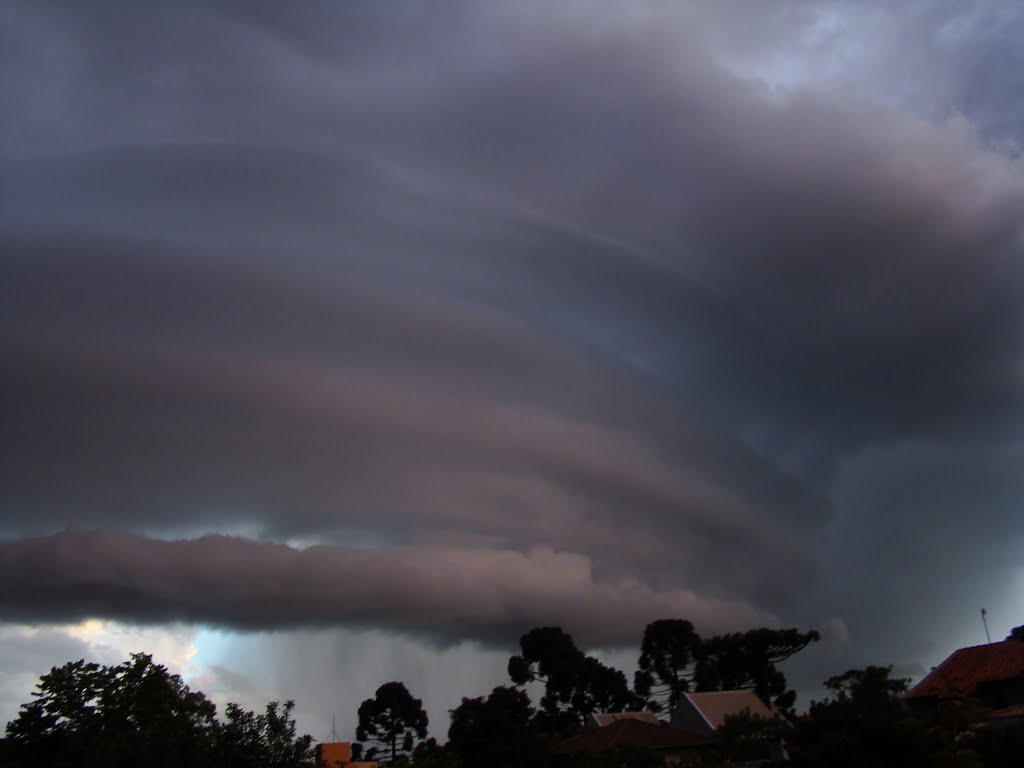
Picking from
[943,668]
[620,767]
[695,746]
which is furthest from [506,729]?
[943,668]

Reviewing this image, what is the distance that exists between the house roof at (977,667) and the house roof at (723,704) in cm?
1912

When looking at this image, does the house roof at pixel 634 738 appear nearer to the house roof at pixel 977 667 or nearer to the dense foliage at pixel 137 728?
the house roof at pixel 977 667

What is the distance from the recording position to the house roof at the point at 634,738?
67438mm

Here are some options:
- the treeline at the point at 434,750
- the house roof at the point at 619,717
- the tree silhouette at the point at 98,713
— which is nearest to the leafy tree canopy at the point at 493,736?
the treeline at the point at 434,750

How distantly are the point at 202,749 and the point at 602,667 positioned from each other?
70.7 m

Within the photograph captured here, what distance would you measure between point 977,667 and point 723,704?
27579mm

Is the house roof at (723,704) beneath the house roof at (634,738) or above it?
above

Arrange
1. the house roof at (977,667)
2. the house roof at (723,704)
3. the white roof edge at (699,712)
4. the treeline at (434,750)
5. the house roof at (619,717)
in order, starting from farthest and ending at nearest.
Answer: the house roof at (619,717)
the house roof at (723,704)
the white roof edge at (699,712)
the house roof at (977,667)
the treeline at (434,750)

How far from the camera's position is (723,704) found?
86.3m

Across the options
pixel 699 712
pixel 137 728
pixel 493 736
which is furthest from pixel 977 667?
pixel 137 728

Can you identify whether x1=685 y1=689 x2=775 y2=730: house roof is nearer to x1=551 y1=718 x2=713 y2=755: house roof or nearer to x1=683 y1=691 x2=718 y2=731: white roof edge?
x1=683 y1=691 x2=718 y2=731: white roof edge

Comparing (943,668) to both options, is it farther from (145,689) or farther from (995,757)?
(145,689)

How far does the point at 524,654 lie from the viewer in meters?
99.3

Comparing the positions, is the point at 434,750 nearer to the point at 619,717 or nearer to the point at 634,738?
the point at 634,738
